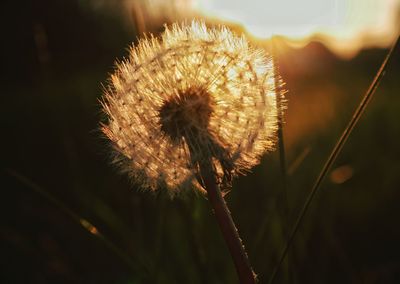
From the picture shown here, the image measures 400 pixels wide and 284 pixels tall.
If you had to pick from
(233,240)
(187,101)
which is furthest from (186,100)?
(233,240)

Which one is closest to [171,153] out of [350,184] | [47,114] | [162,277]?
[162,277]

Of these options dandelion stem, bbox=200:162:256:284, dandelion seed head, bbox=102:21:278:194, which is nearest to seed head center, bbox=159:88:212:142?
dandelion seed head, bbox=102:21:278:194

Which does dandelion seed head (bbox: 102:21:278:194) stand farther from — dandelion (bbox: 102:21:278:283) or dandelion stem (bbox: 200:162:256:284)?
dandelion stem (bbox: 200:162:256:284)

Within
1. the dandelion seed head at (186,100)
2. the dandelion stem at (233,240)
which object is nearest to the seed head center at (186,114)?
the dandelion seed head at (186,100)

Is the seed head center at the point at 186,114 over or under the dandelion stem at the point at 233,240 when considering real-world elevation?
over

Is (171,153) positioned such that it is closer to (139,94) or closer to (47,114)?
(139,94)

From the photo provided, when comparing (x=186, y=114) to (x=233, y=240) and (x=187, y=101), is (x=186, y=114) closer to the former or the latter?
(x=187, y=101)

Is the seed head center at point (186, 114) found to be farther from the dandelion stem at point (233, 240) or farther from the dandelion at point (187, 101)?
the dandelion stem at point (233, 240)

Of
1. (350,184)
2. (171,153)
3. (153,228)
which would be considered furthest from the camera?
(350,184)
